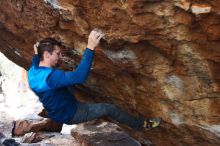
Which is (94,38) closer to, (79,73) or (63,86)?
(79,73)

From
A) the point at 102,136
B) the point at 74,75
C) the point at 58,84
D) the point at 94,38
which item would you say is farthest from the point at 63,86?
the point at 102,136

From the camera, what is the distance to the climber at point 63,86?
4844 mm

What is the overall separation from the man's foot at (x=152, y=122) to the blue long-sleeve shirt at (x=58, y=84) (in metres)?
1.15

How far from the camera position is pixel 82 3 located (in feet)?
16.3

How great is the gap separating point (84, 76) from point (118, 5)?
3.20 ft

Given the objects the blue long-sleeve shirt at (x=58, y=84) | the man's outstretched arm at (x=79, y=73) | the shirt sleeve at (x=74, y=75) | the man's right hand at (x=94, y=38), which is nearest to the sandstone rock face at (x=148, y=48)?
the man's right hand at (x=94, y=38)

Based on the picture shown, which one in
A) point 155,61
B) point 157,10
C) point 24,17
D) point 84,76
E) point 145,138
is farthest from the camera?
point 145,138

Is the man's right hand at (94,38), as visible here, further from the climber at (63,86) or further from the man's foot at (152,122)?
the man's foot at (152,122)

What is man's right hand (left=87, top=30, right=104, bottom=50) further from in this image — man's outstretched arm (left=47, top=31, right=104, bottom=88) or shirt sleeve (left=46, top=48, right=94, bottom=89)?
shirt sleeve (left=46, top=48, right=94, bottom=89)

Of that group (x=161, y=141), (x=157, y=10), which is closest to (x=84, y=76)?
(x=157, y=10)

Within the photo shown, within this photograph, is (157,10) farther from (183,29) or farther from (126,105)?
(126,105)

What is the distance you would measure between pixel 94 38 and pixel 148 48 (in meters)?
0.72

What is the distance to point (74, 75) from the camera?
4809 millimetres

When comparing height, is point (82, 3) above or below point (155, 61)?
above
